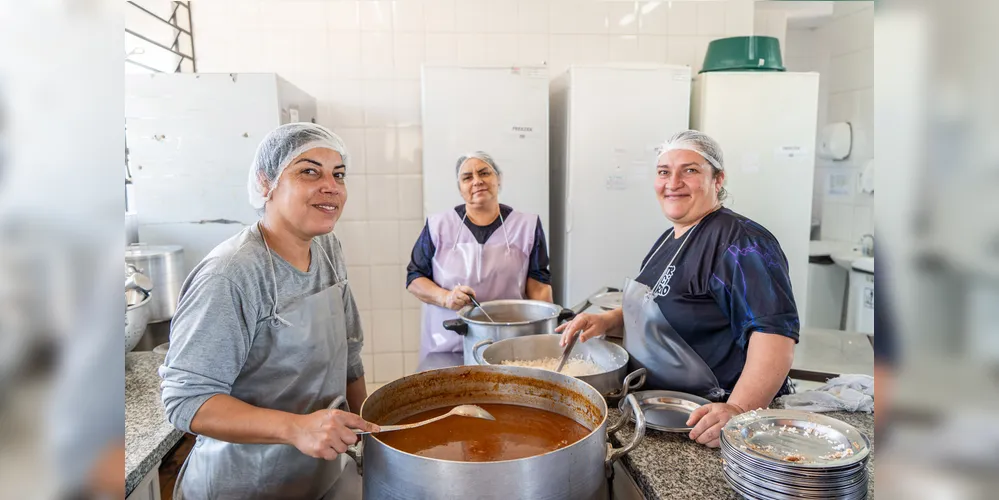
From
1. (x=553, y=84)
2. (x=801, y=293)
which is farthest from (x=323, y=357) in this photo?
(x=801, y=293)

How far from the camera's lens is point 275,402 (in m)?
1.14

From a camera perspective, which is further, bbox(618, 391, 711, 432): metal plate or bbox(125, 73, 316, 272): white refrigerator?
bbox(125, 73, 316, 272): white refrigerator

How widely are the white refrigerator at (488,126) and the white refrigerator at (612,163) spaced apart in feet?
0.55

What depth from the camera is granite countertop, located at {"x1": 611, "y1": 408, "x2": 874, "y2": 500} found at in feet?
3.00

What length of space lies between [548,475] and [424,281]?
1614mm

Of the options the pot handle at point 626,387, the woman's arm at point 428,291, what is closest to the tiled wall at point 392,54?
the woman's arm at point 428,291

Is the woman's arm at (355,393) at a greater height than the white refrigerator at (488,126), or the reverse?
the white refrigerator at (488,126)

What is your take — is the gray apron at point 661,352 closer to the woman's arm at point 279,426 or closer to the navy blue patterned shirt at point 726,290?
the navy blue patterned shirt at point 726,290

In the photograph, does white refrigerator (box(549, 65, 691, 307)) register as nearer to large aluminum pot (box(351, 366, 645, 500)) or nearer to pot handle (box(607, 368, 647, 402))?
pot handle (box(607, 368, 647, 402))

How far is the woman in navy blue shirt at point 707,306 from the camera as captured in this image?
1.15 meters

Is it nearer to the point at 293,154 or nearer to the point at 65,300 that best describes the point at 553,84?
the point at 293,154

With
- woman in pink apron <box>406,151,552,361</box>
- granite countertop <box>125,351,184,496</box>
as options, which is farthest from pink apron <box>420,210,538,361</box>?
granite countertop <box>125,351,184,496</box>

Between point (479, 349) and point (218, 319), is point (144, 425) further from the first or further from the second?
point (479, 349)

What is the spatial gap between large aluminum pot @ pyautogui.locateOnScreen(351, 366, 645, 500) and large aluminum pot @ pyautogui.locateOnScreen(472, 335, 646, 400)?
0.23 m
